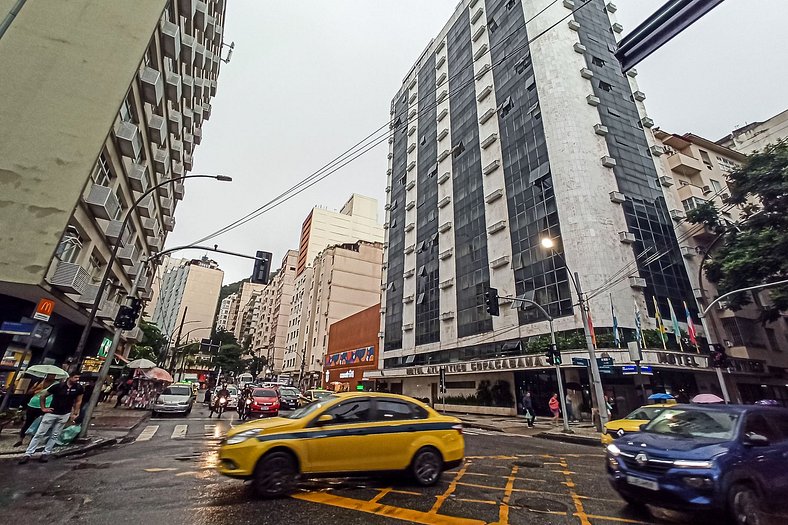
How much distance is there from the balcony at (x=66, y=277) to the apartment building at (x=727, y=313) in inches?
1469

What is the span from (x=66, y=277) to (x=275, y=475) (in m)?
14.2

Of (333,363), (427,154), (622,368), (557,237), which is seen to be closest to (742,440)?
(622,368)

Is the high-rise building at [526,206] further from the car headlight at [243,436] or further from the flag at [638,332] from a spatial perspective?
the car headlight at [243,436]

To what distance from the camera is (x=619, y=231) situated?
26.7m

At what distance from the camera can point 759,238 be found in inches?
897

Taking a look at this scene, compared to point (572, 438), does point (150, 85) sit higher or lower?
higher

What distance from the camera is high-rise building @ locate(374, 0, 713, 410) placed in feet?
85.8

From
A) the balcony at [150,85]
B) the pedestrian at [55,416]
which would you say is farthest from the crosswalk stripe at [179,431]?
the balcony at [150,85]

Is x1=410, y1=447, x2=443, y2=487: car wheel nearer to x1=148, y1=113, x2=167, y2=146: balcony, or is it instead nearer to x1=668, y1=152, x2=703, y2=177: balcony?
x1=148, y1=113, x2=167, y2=146: balcony

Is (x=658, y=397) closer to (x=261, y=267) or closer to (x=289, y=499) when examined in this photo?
(x=289, y=499)

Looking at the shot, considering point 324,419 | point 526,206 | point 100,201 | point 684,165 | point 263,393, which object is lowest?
point 324,419

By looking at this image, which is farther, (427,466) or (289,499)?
(427,466)

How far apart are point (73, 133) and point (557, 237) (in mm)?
28479

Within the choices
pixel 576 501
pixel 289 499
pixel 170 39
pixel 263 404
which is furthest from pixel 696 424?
pixel 170 39
